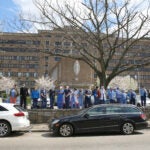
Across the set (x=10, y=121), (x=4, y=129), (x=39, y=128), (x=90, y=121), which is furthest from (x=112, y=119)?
(x=4, y=129)

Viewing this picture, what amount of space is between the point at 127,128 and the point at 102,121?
123 cm

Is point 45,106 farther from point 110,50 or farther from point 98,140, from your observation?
point 98,140

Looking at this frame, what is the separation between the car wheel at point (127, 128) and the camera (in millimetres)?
17442

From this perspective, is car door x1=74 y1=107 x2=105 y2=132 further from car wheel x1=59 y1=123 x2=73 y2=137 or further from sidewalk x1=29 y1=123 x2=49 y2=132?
sidewalk x1=29 y1=123 x2=49 y2=132

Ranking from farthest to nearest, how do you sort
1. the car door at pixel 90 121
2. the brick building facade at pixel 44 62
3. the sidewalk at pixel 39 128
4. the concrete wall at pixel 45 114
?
the brick building facade at pixel 44 62, the concrete wall at pixel 45 114, the sidewalk at pixel 39 128, the car door at pixel 90 121

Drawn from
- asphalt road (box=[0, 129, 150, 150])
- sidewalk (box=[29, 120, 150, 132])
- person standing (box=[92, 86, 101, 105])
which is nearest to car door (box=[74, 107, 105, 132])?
asphalt road (box=[0, 129, 150, 150])

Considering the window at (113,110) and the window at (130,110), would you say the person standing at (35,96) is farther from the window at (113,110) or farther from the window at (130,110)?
the window at (130,110)

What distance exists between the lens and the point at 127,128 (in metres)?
17.5

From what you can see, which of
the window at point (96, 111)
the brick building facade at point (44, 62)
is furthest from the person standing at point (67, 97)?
the window at point (96, 111)

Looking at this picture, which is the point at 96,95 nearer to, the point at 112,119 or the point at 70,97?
the point at 70,97

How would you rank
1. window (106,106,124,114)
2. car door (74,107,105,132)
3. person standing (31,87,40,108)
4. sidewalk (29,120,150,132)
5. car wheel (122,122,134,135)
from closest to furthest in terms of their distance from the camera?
car door (74,107,105,132), car wheel (122,122,134,135), window (106,106,124,114), sidewalk (29,120,150,132), person standing (31,87,40,108)

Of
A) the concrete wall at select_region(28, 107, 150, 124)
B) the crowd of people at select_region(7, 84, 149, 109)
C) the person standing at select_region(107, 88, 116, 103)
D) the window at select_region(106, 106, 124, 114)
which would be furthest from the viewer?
the person standing at select_region(107, 88, 116, 103)

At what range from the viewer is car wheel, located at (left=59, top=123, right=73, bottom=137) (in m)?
17.0

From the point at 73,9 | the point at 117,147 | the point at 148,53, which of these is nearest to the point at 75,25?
the point at 73,9
